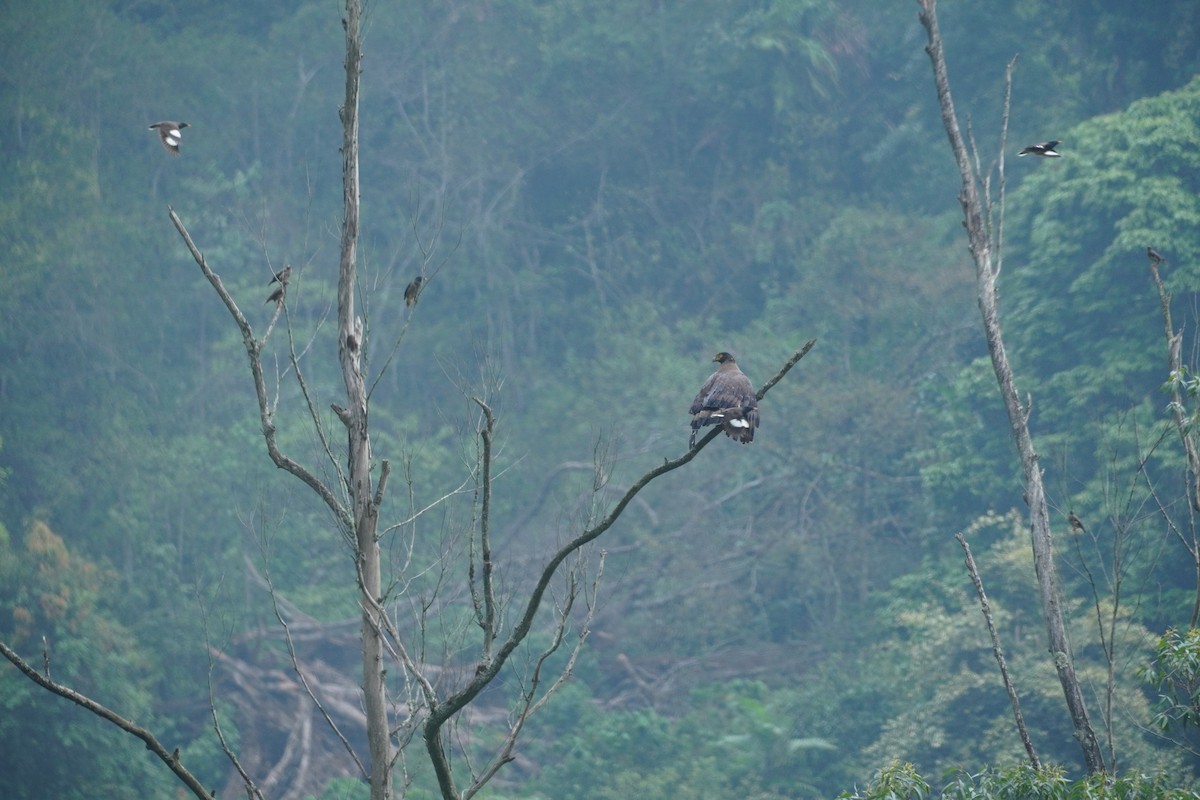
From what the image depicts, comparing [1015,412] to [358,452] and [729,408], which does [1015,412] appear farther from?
[358,452]

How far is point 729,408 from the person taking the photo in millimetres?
6047

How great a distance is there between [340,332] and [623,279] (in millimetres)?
18277

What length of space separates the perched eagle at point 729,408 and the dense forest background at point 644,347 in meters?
5.75

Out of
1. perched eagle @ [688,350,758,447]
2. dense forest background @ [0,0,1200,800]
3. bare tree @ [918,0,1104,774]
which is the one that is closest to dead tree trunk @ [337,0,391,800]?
perched eagle @ [688,350,758,447]

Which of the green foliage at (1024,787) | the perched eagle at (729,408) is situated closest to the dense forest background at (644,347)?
the green foliage at (1024,787)

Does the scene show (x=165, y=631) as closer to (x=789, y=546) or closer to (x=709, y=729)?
(x=709, y=729)

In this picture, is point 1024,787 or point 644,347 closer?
point 1024,787

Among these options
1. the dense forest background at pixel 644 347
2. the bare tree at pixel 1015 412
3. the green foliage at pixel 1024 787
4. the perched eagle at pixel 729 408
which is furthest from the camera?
the dense forest background at pixel 644 347

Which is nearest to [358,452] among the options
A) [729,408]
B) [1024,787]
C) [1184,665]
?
[729,408]

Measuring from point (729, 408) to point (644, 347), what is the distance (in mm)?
16123

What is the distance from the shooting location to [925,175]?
23.5 metres

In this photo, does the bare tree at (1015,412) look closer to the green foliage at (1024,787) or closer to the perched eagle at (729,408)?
the green foliage at (1024,787)

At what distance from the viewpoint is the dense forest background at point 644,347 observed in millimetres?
15555

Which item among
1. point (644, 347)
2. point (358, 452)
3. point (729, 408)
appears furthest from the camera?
point (644, 347)
